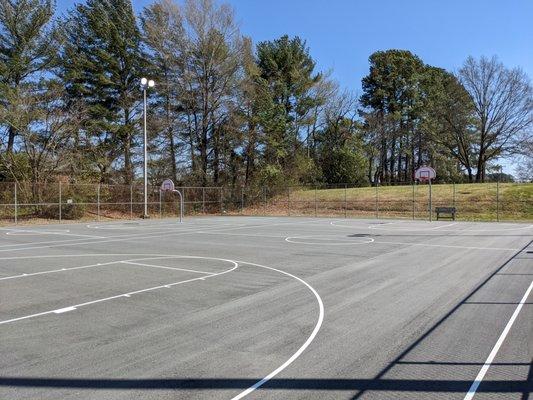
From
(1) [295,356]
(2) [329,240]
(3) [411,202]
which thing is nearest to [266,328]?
(1) [295,356]

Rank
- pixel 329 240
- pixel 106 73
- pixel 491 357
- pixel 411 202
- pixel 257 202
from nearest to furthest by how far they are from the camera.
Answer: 1. pixel 491 357
2. pixel 329 240
3. pixel 411 202
4. pixel 106 73
5. pixel 257 202

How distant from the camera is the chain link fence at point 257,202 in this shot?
109 ft

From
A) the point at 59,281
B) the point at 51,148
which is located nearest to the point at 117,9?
the point at 51,148

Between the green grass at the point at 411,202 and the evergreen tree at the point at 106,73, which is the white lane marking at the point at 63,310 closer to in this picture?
the green grass at the point at 411,202

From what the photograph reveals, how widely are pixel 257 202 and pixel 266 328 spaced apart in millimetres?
40354

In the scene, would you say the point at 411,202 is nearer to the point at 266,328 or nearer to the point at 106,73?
the point at 106,73

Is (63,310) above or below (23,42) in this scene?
below

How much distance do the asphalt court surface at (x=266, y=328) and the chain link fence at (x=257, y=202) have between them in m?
21.4

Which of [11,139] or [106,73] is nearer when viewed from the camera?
[11,139]

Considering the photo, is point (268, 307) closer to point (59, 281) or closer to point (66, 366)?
point (66, 366)

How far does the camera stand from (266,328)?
6.65 m

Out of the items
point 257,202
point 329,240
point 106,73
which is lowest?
point 329,240

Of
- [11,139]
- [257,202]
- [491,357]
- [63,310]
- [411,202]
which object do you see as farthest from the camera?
[257,202]

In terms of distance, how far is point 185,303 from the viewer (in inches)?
324
